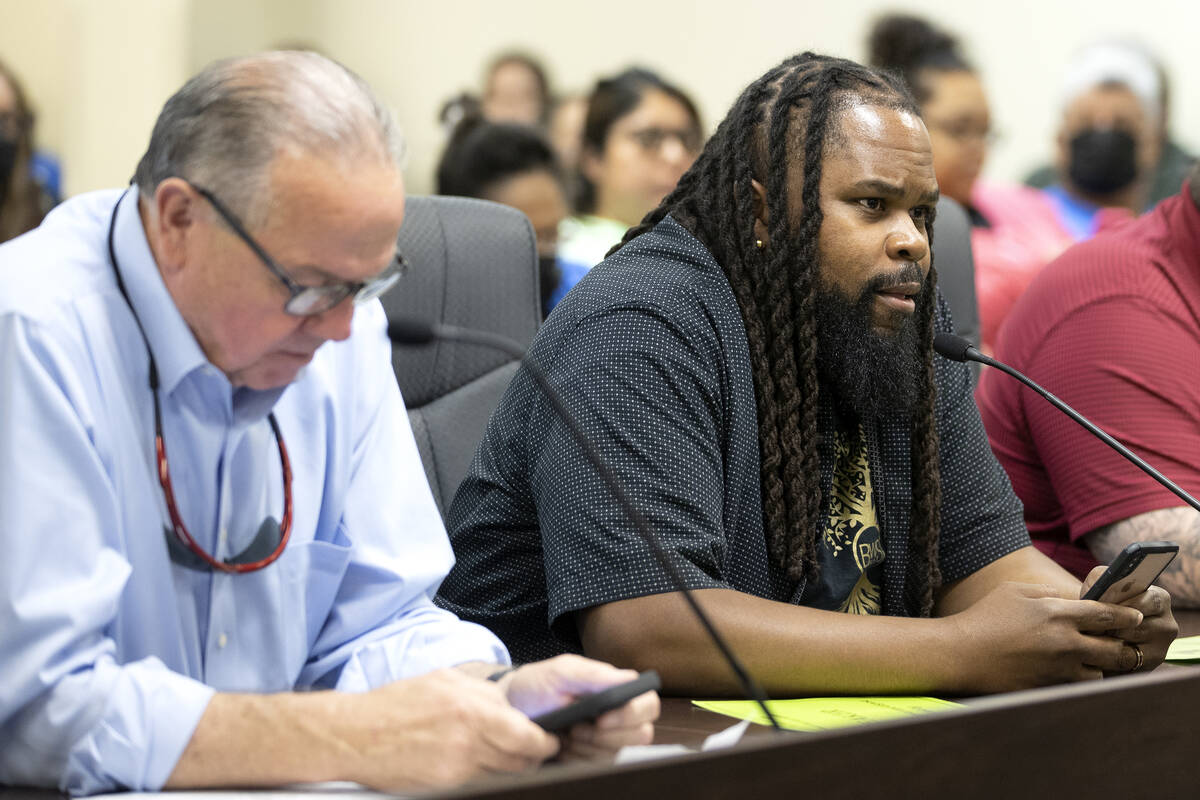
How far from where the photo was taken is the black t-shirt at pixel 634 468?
4.26ft

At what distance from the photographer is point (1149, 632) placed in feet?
4.42

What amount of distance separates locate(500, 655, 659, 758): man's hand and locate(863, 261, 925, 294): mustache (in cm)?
67

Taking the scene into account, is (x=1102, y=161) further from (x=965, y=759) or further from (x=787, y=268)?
(x=965, y=759)

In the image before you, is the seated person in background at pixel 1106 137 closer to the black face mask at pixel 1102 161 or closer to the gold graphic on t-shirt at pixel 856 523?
the black face mask at pixel 1102 161

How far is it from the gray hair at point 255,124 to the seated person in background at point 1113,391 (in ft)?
3.63

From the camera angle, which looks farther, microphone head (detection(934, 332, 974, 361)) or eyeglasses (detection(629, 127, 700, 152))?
eyeglasses (detection(629, 127, 700, 152))

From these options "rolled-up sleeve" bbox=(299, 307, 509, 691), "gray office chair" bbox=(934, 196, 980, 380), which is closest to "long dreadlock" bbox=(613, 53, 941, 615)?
"rolled-up sleeve" bbox=(299, 307, 509, 691)

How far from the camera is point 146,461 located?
106 cm

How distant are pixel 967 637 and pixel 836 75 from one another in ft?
2.07

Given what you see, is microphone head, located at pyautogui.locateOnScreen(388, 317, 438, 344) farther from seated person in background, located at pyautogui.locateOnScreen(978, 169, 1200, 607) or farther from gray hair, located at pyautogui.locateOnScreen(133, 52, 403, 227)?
seated person in background, located at pyautogui.locateOnScreen(978, 169, 1200, 607)

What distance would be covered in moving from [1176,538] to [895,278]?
1.72ft

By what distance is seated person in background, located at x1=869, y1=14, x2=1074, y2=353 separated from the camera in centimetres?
312

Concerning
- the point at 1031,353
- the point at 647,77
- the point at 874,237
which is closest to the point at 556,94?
the point at 647,77

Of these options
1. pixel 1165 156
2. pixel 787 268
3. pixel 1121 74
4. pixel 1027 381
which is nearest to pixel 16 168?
pixel 787 268
